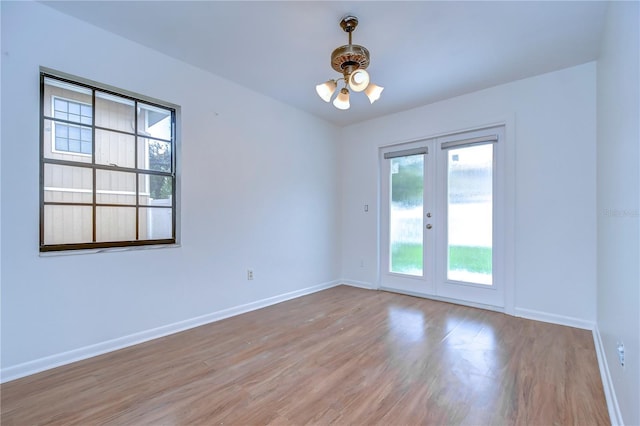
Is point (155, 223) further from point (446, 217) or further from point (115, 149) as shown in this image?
point (446, 217)

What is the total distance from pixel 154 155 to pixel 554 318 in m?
4.43

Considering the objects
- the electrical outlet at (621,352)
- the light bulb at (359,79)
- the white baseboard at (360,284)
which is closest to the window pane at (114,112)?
the light bulb at (359,79)

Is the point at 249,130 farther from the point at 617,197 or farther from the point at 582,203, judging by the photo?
the point at 582,203

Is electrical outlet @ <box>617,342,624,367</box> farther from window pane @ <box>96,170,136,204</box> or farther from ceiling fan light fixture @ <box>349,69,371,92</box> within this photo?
window pane @ <box>96,170,136,204</box>

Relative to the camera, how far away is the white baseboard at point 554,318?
9.36 feet

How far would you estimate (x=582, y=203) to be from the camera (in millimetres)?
2896

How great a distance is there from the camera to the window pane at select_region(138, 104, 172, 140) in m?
2.75

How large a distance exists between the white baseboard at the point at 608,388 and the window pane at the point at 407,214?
1.99 meters

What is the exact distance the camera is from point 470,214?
365 centimetres

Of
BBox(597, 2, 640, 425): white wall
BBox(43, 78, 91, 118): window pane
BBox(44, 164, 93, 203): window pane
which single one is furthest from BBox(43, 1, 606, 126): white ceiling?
BBox(44, 164, 93, 203): window pane

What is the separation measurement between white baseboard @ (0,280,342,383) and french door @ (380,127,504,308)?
205 centimetres

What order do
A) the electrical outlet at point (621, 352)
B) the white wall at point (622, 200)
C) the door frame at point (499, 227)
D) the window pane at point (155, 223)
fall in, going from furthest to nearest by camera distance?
the door frame at point (499, 227) < the window pane at point (155, 223) < the electrical outlet at point (621, 352) < the white wall at point (622, 200)

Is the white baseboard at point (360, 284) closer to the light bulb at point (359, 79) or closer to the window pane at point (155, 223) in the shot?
the window pane at point (155, 223)

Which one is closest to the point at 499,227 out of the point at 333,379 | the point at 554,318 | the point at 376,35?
the point at 554,318
